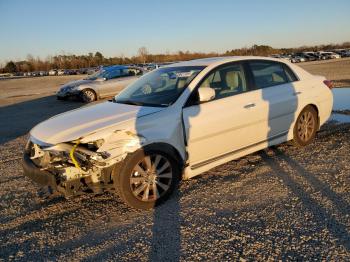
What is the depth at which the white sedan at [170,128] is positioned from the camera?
13.0ft

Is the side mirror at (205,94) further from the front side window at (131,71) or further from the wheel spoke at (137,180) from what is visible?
the front side window at (131,71)

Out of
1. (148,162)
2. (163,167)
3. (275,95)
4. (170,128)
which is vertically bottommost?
(163,167)

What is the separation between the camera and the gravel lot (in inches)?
128

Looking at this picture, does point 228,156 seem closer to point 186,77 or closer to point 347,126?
point 186,77

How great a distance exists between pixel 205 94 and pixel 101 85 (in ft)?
38.7

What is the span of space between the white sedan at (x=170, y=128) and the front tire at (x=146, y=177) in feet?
0.04

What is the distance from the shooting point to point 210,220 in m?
3.83

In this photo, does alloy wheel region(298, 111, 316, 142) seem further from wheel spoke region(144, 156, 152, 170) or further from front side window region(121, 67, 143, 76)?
front side window region(121, 67, 143, 76)

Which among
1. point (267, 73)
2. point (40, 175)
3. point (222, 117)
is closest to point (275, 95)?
point (267, 73)

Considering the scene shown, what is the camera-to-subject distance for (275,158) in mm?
5742

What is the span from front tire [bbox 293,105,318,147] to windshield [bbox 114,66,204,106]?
7.02 feet

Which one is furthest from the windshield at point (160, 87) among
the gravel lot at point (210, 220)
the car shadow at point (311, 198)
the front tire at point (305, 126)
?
the front tire at point (305, 126)

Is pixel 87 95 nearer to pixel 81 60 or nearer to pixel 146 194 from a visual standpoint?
pixel 146 194

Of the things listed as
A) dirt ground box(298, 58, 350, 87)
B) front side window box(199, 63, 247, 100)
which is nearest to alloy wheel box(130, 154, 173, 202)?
front side window box(199, 63, 247, 100)
